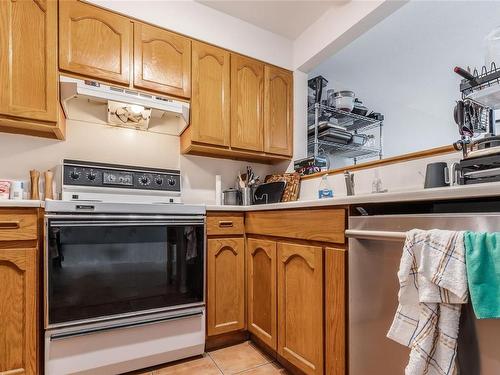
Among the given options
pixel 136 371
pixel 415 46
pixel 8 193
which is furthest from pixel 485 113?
pixel 8 193

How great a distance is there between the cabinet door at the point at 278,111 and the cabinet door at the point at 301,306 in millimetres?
1054

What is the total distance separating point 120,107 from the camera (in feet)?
6.02

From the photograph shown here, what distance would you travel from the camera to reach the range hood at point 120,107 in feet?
5.29

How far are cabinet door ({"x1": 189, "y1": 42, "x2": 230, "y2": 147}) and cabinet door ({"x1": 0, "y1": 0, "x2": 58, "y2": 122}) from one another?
2.71ft

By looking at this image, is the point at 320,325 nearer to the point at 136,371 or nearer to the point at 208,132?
the point at 136,371

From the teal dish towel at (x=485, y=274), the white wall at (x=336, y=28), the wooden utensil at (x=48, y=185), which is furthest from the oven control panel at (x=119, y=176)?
the teal dish towel at (x=485, y=274)

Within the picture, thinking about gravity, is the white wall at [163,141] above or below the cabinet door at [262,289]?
above

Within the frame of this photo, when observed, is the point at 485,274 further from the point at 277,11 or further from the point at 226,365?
the point at 277,11

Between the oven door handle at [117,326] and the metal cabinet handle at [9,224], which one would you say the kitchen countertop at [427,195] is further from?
the metal cabinet handle at [9,224]

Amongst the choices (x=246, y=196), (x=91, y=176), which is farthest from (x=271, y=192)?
(x=91, y=176)

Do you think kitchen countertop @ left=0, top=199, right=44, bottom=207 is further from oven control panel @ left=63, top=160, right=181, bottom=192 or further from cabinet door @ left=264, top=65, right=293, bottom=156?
cabinet door @ left=264, top=65, right=293, bottom=156

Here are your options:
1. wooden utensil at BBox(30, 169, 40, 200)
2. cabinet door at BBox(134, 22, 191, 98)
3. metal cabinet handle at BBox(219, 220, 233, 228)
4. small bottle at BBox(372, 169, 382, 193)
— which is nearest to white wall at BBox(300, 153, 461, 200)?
small bottle at BBox(372, 169, 382, 193)

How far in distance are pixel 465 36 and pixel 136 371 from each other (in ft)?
10.4

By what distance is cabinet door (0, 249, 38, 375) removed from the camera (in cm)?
123
